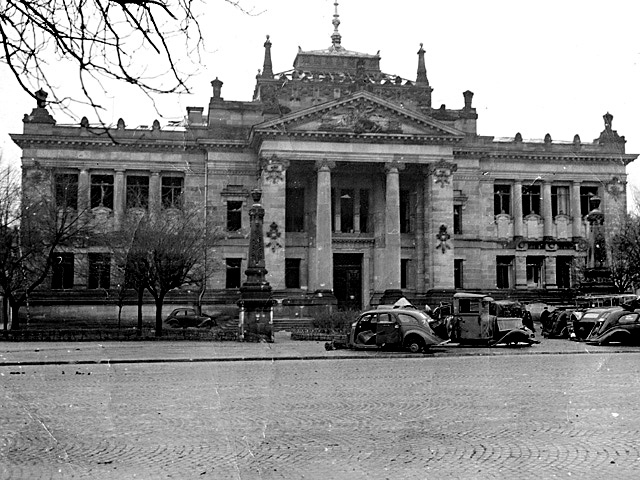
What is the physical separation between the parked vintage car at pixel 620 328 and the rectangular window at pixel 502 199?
32361 millimetres

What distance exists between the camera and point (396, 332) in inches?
1048

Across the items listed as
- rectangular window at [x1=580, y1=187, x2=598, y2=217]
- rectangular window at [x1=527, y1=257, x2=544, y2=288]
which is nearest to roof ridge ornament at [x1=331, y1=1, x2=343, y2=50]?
rectangular window at [x1=580, y1=187, x2=598, y2=217]

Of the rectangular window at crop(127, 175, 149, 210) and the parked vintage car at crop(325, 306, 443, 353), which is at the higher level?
the rectangular window at crop(127, 175, 149, 210)

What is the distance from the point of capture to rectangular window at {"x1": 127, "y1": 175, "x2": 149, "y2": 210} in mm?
56344

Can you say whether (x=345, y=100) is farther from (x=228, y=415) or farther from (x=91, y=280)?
(x=228, y=415)

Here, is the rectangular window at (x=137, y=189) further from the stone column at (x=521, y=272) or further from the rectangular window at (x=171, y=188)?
the stone column at (x=521, y=272)

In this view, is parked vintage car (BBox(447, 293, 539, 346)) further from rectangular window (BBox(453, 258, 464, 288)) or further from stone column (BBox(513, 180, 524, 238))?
stone column (BBox(513, 180, 524, 238))

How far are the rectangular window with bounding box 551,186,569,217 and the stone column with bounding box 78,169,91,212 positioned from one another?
34.9 metres

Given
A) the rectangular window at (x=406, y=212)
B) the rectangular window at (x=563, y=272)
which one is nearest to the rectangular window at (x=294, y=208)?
the rectangular window at (x=406, y=212)

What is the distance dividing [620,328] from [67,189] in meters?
33.7

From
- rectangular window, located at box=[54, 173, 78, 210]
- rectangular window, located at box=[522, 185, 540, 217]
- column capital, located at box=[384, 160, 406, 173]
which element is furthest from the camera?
rectangular window, located at box=[522, 185, 540, 217]

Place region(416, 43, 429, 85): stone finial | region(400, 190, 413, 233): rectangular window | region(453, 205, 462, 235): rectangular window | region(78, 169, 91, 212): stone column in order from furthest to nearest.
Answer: region(416, 43, 429, 85): stone finial
region(453, 205, 462, 235): rectangular window
region(400, 190, 413, 233): rectangular window
region(78, 169, 91, 212): stone column

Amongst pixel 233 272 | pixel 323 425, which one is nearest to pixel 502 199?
pixel 233 272

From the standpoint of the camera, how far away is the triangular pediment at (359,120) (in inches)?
2077
